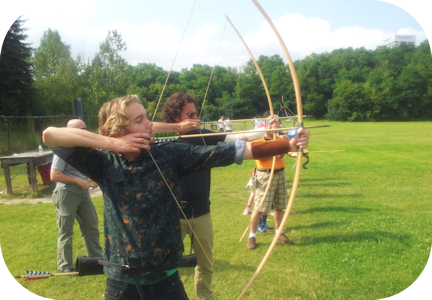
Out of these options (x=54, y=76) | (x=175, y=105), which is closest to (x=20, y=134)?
(x=175, y=105)

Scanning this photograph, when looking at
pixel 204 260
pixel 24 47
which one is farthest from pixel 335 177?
pixel 24 47

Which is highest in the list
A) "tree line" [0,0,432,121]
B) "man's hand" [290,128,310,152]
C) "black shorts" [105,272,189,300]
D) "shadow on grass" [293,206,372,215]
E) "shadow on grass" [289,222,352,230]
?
"tree line" [0,0,432,121]

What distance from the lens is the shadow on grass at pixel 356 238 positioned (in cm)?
407

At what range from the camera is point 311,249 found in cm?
387

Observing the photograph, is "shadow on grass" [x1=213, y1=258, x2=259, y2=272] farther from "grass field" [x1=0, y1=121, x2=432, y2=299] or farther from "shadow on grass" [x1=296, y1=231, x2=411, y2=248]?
"shadow on grass" [x1=296, y1=231, x2=411, y2=248]

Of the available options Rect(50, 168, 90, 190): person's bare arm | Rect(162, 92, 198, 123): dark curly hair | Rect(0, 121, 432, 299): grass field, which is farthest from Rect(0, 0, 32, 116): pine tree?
Rect(162, 92, 198, 123): dark curly hair

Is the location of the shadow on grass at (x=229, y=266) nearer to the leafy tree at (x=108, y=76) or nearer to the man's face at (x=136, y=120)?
the man's face at (x=136, y=120)

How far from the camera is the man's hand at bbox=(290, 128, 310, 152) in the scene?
1473mm

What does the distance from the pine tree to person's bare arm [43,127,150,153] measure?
67.6ft

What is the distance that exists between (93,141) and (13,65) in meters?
22.2

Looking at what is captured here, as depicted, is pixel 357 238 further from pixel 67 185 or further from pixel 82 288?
pixel 67 185

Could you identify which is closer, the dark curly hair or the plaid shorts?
the dark curly hair

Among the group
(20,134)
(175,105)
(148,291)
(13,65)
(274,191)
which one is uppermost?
(13,65)

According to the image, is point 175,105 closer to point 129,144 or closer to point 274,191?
point 129,144
